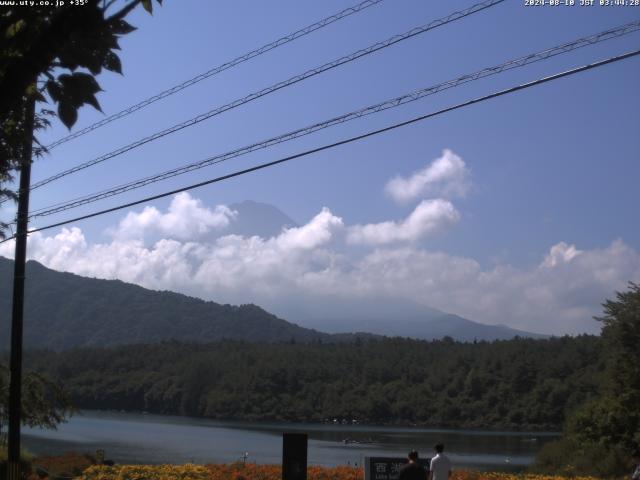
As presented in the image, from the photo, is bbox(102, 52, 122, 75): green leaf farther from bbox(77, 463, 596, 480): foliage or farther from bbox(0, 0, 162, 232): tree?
bbox(77, 463, 596, 480): foliage

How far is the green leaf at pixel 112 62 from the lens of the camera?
17.4ft

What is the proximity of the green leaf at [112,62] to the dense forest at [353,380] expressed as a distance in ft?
271

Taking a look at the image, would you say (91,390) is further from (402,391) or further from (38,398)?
(38,398)

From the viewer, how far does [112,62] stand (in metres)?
5.34

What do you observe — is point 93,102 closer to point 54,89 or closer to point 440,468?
point 54,89

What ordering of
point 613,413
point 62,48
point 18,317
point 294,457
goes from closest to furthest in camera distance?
point 62,48, point 294,457, point 18,317, point 613,413

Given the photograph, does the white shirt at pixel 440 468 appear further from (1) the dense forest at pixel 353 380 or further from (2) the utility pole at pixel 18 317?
(1) the dense forest at pixel 353 380

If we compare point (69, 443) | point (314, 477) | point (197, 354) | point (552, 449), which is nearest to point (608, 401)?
point (552, 449)

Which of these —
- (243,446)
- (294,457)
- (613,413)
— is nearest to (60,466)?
(294,457)

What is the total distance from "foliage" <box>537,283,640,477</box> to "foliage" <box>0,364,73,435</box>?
17183 mm

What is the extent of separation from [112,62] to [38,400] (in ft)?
76.0

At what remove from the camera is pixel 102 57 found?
5285 mm

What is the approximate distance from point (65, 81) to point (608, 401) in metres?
31.4

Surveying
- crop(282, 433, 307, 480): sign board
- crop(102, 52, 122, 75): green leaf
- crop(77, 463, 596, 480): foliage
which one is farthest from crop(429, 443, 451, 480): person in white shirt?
crop(102, 52, 122, 75): green leaf
